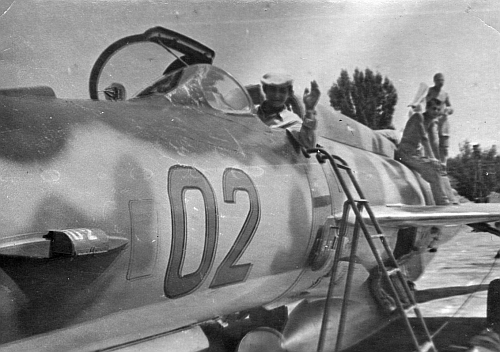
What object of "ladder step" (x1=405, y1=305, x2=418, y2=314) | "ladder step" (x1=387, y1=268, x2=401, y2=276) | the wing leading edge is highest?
the wing leading edge

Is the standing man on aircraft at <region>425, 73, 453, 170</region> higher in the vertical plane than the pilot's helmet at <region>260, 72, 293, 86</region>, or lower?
lower

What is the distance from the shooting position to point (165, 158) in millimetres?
1739

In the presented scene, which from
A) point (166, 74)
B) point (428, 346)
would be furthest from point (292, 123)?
point (428, 346)

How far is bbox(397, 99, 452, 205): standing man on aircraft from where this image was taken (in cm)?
214

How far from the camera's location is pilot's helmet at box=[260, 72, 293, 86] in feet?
6.44

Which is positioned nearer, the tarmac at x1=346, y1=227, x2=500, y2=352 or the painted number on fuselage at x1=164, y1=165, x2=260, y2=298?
the painted number on fuselage at x1=164, y1=165, x2=260, y2=298

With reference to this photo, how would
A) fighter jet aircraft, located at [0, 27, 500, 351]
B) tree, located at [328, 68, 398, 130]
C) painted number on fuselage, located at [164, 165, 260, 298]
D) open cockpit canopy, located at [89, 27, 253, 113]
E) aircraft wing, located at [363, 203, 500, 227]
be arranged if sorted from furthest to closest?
aircraft wing, located at [363, 203, 500, 227] → tree, located at [328, 68, 398, 130] → open cockpit canopy, located at [89, 27, 253, 113] → painted number on fuselage, located at [164, 165, 260, 298] → fighter jet aircraft, located at [0, 27, 500, 351]

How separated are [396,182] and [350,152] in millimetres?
197

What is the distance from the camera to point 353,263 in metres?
2.11

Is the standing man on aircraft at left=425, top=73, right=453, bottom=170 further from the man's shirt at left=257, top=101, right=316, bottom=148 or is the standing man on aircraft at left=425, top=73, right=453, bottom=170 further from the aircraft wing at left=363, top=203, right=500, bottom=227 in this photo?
the man's shirt at left=257, top=101, right=316, bottom=148

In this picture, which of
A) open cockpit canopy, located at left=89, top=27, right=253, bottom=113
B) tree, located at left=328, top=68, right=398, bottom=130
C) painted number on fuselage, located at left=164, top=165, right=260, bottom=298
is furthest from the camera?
tree, located at left=328, top=68, right=398, bottom=130

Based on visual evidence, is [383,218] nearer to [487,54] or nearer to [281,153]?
[281,153]

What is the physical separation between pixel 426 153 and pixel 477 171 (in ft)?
0.63

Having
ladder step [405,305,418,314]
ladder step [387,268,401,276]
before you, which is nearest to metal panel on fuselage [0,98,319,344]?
ladder step [387,268,401,276]
